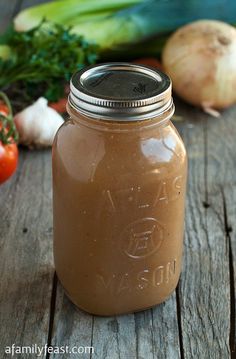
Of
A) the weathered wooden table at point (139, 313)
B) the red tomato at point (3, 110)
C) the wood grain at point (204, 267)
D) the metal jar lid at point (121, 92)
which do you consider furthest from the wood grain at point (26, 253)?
the metal jar lid at point (121, 92)

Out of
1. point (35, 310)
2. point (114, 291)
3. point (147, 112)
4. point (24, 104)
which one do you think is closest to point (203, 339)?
point (114, 291)

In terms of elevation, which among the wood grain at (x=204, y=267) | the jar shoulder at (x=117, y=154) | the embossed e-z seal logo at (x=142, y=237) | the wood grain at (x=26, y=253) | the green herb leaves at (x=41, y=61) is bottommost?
the wood grain at (x=204, y=267)

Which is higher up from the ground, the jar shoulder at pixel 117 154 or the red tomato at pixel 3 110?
the jar shoulder at pixel 117 154

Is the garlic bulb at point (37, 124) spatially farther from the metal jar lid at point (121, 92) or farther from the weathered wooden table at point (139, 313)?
the metal jar lid at point (121, 92)

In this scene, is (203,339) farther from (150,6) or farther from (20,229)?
(150,6)

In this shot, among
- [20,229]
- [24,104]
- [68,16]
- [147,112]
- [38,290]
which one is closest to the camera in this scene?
[147,112]

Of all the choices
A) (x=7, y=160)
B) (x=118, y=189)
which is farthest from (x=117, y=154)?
(x=7, y=160)

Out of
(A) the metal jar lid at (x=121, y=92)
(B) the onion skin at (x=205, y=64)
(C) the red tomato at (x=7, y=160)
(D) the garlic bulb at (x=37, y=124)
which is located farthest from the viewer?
(B) the onion skin at (x=205, y=64)

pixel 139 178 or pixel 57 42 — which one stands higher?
pixel 139 178
